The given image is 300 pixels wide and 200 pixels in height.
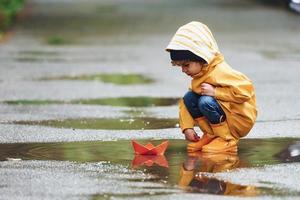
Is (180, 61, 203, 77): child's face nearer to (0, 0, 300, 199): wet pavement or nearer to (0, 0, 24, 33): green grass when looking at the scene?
(0, 0, 300, 199): wet pavement

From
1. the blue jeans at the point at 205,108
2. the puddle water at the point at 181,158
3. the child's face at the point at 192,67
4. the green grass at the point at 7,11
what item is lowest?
the green grass at the point at 7,11

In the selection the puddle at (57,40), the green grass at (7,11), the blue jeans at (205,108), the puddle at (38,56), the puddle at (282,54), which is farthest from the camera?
the green grass at (7,11)

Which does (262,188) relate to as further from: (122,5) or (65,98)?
(122,5)

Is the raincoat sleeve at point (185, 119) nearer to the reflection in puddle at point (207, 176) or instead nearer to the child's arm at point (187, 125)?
the child's arm at point (187, 125)

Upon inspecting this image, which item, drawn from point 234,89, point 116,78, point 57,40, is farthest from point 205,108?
point 57,40

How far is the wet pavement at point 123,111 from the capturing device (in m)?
6.41

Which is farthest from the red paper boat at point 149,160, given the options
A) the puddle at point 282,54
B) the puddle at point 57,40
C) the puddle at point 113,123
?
the puddle at point 57,40

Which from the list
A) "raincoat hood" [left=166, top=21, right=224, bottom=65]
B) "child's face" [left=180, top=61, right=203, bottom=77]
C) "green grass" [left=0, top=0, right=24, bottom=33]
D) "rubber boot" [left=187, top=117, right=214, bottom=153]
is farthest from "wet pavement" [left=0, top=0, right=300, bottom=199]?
"raincoat hood" [left=166, top=21, right=224, bottom=65]

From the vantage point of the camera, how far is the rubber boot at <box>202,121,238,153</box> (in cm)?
755

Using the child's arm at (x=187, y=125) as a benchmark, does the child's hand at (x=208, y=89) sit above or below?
above

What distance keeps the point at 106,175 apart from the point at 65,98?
467 centimetres

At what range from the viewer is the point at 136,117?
9.73 metres

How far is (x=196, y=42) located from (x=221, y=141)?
0.83 meters

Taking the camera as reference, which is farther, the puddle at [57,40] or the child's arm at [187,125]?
the puddle at [57,40]
